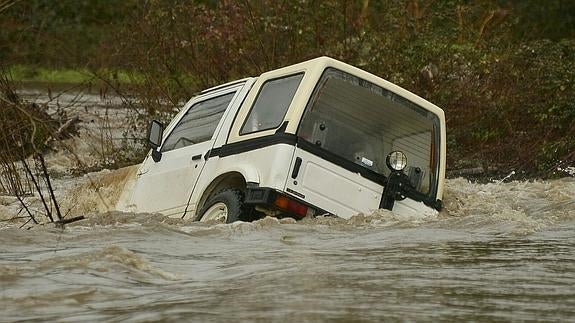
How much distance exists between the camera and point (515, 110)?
55.5 ft

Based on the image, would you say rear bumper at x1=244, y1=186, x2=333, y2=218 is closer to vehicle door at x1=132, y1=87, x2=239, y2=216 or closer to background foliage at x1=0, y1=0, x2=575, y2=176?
vehicle door at x1=132, y1=87, x2=239, y2=216

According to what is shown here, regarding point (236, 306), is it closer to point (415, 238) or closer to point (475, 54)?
point (415, 238)

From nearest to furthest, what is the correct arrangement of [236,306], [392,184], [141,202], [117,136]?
1. [236,306]
2. [392,184]
3. [141,202]
4. [117,136]

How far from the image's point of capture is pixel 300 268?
777 centimetres

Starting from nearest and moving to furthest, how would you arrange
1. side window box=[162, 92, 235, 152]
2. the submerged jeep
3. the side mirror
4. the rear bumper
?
the rear bumper → the submerged jeep → side window box=[162, 92, 235, 152] → the side mirror

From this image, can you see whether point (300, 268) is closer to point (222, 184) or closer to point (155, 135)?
point (222, 184)

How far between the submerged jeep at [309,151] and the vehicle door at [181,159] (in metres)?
0.01

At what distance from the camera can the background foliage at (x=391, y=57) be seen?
656 inches

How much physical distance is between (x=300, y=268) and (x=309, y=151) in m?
1.82

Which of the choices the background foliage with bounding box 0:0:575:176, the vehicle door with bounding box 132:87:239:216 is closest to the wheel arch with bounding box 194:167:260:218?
the vehicle door with bounding box 132:87:239:216

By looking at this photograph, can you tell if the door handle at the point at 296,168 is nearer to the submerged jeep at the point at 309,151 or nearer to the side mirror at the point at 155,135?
the submerged jeep at the point at 309,151

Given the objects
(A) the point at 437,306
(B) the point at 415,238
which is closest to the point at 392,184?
(B) the point at 415,238

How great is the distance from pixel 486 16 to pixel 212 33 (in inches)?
185

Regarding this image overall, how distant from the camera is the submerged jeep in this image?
9.43 m
